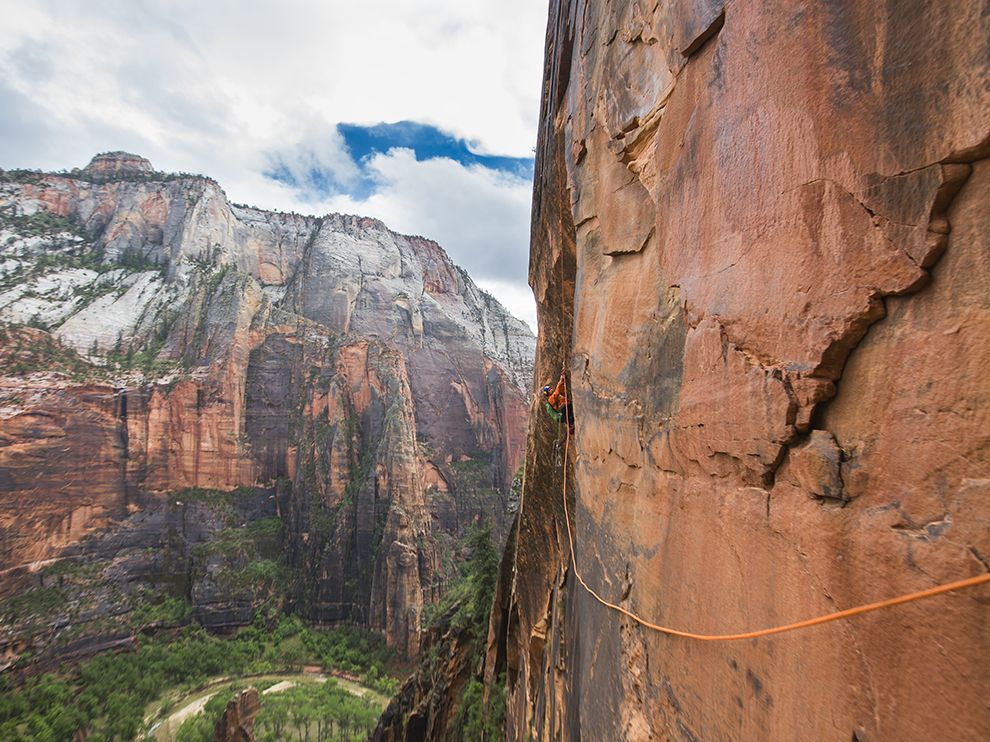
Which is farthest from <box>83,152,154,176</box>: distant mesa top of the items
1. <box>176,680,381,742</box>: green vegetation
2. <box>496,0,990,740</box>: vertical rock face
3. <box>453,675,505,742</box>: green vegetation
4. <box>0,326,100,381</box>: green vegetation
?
<box>496,0,990,740</box>: vertical rock face

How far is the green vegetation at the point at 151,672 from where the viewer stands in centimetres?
2798

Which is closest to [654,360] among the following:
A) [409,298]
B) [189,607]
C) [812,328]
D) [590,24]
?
[812,328]

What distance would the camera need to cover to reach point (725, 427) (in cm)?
308

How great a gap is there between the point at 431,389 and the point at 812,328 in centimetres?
5735

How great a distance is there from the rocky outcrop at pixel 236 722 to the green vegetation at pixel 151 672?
15.3ft

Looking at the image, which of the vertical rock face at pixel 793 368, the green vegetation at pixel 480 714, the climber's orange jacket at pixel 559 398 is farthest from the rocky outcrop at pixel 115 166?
the vertical rock face at pixel 793 368

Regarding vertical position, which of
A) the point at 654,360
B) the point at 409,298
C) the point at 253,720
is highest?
the point at 409,298

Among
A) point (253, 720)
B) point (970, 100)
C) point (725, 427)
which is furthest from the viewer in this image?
point (253, 720)

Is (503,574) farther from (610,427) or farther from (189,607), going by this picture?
(189,607)

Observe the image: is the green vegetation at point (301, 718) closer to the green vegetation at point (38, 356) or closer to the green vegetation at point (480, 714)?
the green vegetation at point (480, 714)

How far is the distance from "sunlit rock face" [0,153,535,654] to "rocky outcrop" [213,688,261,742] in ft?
48.6

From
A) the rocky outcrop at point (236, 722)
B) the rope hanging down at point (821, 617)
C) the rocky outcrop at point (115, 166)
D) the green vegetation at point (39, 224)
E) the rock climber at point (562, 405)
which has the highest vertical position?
the rocky outcrop at point (115, 166)

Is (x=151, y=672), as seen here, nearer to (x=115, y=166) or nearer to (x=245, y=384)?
(x=245, y=384)

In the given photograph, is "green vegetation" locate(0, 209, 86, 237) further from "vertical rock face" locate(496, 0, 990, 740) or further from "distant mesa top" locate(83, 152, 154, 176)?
"vertical rock face" locate(496, 0, 990, 740)
